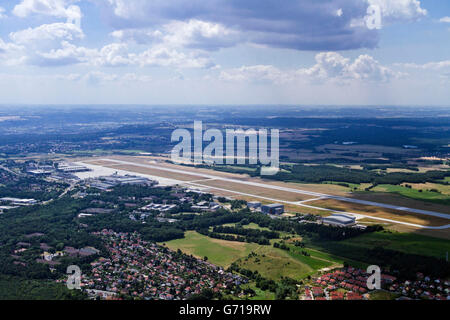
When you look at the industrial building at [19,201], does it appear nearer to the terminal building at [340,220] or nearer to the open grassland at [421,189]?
the terminal building at [340,220]

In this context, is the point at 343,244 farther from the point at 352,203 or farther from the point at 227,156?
the point at 227,156

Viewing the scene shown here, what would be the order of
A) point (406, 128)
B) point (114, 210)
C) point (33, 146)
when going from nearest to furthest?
point (114, 210) → point (33, 146) → point (406, 128)

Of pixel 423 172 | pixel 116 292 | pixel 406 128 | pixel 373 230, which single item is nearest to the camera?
pixel 116 292

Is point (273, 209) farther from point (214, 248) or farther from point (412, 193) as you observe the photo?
point (412, 193)

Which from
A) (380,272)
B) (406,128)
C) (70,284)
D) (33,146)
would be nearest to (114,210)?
(70,284)

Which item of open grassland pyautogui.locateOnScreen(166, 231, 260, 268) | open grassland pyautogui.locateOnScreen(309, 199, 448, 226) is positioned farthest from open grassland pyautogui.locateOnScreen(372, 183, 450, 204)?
open grassland pyautogui.locateOnScreen(166, 231, 260, 268)
